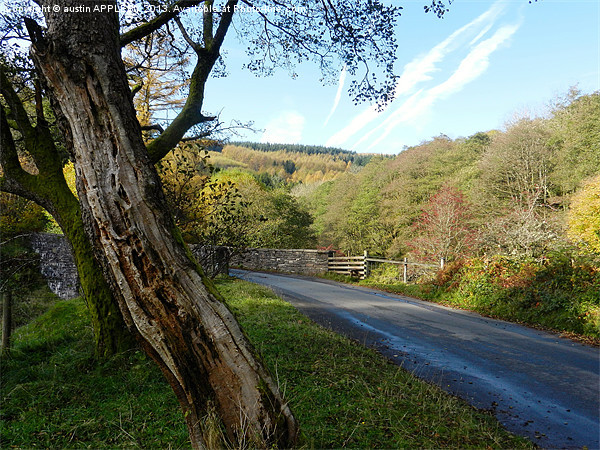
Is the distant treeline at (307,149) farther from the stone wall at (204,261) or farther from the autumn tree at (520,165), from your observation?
the autumn tree at (520,165)

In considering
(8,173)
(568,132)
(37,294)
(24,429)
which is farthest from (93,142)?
(568,132)

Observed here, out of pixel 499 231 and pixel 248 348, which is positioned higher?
pixel 499 231

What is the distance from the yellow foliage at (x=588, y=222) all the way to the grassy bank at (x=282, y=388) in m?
8.27

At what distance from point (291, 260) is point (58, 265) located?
44.6 feet

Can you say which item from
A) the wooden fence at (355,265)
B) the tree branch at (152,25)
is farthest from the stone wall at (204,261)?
the tree branch at (152,25)

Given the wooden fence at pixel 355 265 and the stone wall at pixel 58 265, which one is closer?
the stone wall at pixel 58 265

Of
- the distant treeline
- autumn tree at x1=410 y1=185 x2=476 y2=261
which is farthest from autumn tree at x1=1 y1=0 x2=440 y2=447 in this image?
the distant treeline

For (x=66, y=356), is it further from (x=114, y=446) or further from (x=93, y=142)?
(x=93, y=142)

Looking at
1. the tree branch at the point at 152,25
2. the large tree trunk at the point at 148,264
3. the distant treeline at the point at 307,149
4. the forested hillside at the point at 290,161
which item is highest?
the distant treeline at the point at 307,149

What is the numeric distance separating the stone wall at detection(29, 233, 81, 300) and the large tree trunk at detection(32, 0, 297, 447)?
18.1 meters

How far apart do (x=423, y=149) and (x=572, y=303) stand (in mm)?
17924

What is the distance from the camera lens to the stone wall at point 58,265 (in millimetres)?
18188

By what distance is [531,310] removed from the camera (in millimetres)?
9172

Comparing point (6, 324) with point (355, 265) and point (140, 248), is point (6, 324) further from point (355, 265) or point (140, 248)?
point (355, 265)
